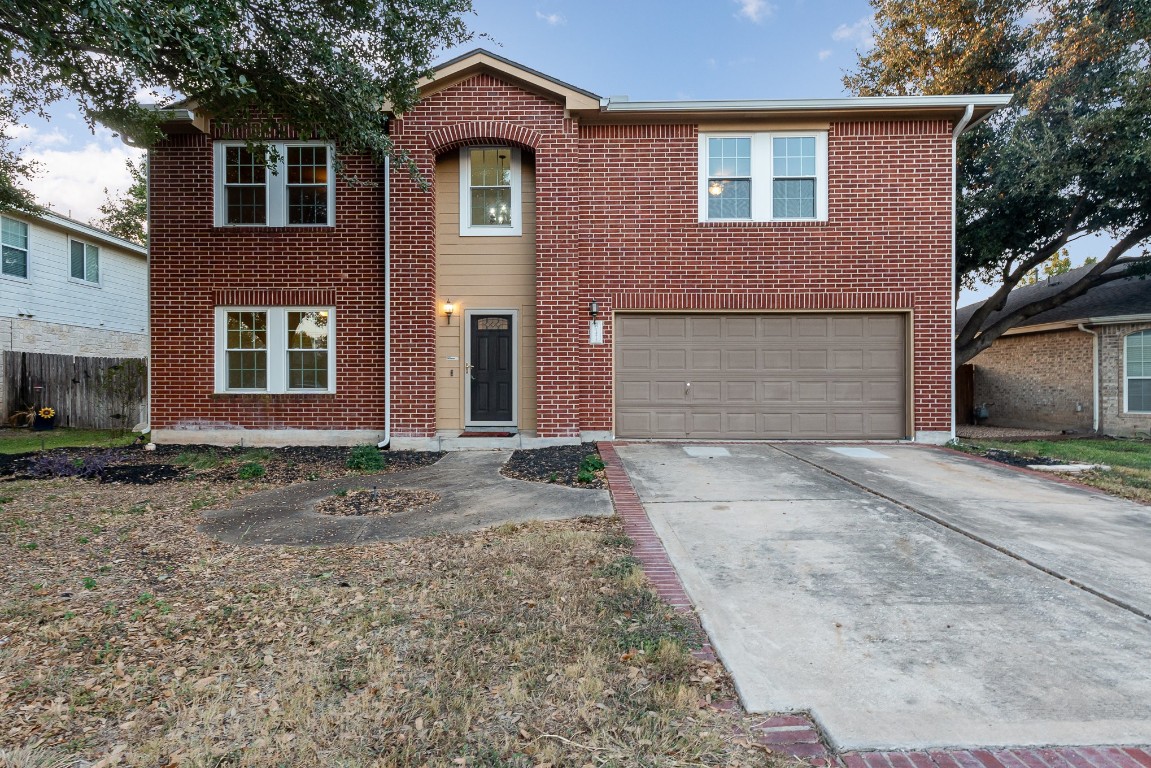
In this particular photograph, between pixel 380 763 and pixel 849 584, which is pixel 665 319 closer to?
pixel 849 584

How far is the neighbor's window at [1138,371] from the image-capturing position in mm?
13195

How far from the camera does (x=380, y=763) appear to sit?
6.35 ft

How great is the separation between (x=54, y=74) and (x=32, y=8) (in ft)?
7.79

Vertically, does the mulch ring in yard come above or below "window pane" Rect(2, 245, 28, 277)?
below

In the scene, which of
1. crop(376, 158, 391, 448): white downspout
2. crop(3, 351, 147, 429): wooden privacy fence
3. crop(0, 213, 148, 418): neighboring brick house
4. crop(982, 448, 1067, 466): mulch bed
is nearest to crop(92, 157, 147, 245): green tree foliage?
crop(0, 213, 148, 418): neighboring brick house

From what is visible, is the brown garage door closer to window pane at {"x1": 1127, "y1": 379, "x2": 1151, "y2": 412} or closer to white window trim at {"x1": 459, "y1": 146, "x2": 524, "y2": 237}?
white window trim at {"x1": 459, "y1": 146, "x2": 524, "y2": 237}

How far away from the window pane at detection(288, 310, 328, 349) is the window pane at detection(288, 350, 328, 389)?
158 millimetres

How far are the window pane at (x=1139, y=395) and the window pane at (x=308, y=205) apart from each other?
18.5 metres

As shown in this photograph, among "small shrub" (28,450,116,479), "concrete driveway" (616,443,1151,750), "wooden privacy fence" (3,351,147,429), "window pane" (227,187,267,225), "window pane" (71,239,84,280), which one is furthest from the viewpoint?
"window pane" (71,239,84,280)

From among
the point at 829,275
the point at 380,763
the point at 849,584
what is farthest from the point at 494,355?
the point at 380,763

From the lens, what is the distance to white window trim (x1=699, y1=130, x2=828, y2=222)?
30.7 feet

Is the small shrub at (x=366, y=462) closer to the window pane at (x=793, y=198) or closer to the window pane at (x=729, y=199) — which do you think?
the window pane at (x=729, y=199)

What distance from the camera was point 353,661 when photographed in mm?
2629

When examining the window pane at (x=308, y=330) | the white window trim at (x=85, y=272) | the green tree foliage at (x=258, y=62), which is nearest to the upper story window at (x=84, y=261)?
the white window trim at (x=85, y=272)
